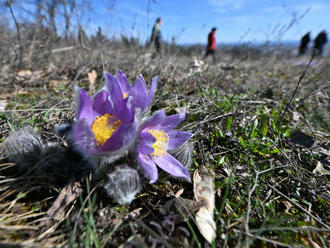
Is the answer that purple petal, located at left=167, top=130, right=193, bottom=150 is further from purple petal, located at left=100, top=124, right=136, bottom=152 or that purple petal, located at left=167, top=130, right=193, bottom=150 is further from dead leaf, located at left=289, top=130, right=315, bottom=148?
dead leaf, located at left=289, top=130, right=315, bottom=148

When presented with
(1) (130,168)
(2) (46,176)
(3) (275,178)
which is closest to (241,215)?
(3) (275,178)

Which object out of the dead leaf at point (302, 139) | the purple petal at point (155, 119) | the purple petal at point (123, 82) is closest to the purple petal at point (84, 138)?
the purple petal at point (155, 119)

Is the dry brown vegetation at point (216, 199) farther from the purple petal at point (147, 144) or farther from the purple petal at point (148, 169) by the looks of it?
the purple petal at point (147, 144)

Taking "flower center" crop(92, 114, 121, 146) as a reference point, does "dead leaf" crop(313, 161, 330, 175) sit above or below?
below

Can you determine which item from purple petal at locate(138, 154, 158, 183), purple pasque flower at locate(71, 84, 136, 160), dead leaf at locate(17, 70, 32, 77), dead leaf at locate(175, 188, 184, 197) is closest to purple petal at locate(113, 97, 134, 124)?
purple pasque flower at locate(71, 84, 136, 160)

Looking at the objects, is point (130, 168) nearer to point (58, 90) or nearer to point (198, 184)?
point (198, 184)
